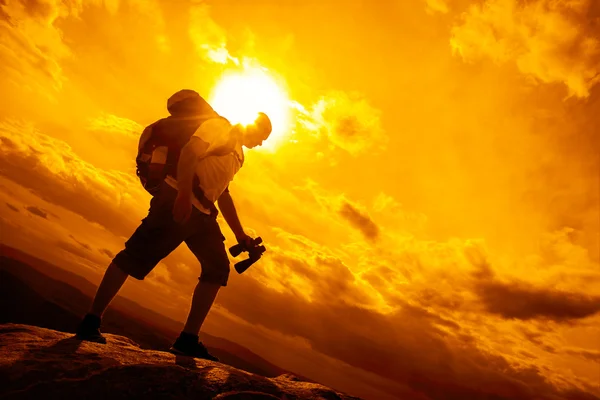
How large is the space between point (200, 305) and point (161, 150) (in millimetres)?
1934


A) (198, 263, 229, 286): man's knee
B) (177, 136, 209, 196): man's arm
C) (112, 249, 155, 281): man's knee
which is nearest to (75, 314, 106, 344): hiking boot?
(112, 249, 155, 281): man's knee

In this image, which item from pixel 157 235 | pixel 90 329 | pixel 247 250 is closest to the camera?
pixel 90 329

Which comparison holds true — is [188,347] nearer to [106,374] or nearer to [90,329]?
[90,329]

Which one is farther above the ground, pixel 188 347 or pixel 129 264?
pixel 129 264

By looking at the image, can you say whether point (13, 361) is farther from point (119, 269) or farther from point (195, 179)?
point (195, 179)

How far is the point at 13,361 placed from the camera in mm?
2779

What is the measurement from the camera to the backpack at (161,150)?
3.81 meters

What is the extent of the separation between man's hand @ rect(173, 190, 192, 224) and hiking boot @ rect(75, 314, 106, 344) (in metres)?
1.43

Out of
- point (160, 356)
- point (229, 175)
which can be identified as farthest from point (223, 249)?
point (160, 356)

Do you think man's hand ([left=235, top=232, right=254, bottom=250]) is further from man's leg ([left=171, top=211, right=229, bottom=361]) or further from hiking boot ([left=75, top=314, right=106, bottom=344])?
hiking boot ([left=75, top=314, right=106, bottom=344])

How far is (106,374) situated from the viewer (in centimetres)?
291

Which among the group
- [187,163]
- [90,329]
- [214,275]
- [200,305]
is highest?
[187,163]

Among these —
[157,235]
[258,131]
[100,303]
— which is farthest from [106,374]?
[258,131]

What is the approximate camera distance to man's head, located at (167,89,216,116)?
157 inches
